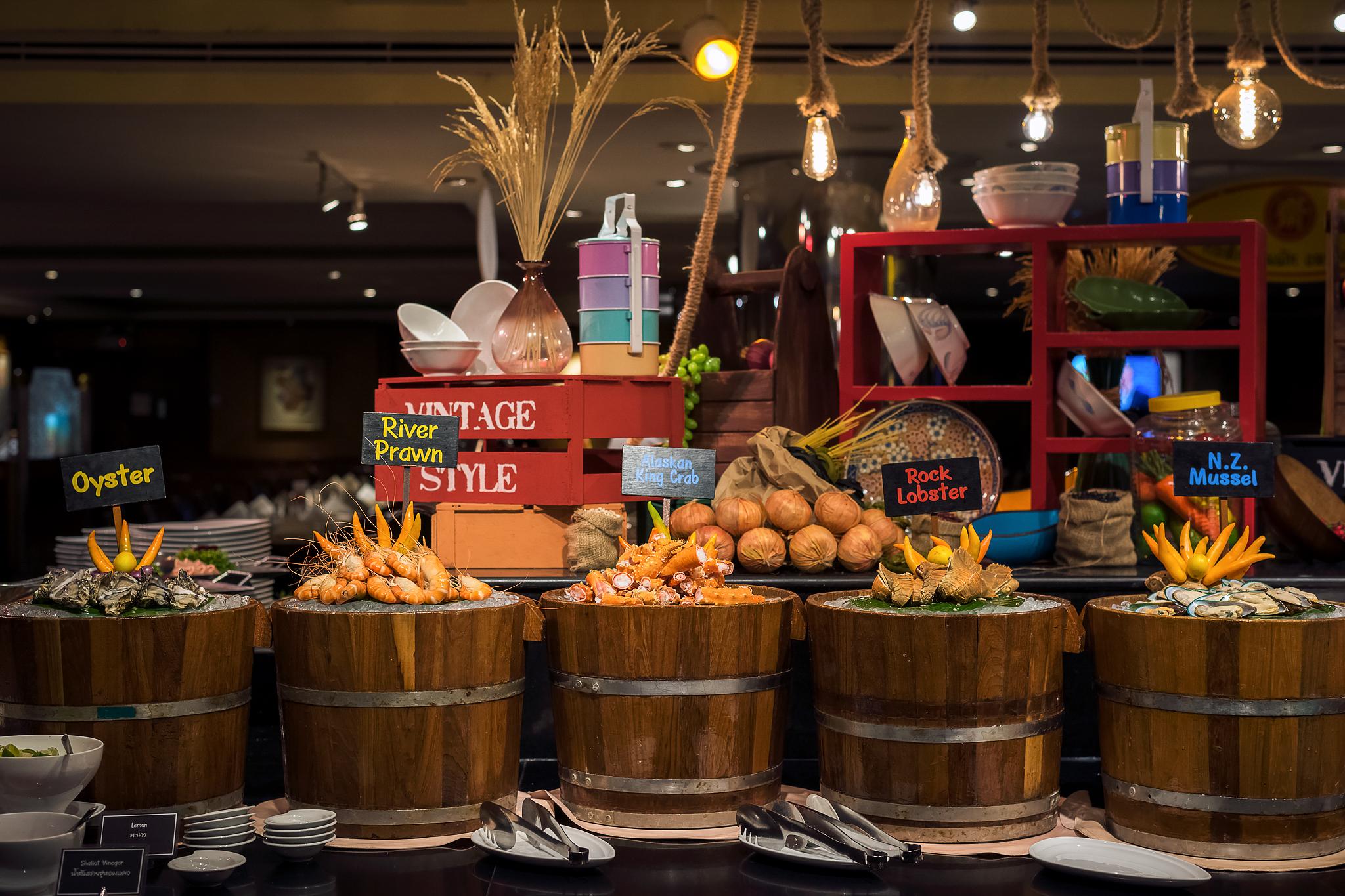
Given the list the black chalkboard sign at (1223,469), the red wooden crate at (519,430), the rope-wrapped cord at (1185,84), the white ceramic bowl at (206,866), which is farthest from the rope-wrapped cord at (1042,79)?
the white ceramic bowl at (206,866)

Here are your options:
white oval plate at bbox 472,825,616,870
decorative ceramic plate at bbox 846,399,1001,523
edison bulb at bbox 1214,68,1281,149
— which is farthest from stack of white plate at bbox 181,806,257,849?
edison bulb at bbox 1214,68,1281,149

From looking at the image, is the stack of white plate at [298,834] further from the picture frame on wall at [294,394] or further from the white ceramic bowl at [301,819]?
the picture frame on wall at [294,394]

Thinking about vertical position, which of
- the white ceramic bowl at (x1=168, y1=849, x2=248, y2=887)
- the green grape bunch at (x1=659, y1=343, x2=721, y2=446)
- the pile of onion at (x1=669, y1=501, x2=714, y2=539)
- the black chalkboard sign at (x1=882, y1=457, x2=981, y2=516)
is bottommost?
the white ceramic bowl at (x1=168, y1=849, x2=248, y2=887)

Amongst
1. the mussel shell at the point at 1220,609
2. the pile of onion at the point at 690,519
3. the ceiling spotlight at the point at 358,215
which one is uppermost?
the ceiling spotlight at the point at 358,215

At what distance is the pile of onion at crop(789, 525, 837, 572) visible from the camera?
2.57m

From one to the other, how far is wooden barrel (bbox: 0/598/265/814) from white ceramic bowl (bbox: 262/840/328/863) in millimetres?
206

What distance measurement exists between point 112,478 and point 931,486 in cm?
150

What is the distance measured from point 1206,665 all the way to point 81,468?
6.28 ft

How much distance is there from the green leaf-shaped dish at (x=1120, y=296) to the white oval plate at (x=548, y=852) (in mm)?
1778

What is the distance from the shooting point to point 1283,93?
6207 mm

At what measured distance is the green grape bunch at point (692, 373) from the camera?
3145 millimetres

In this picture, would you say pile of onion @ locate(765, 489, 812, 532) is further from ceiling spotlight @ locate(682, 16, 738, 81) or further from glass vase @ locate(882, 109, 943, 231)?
ceiling spotlight @ locate(682, 16, 738, 81)

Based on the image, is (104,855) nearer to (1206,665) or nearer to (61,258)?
(1206,665)

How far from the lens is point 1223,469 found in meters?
2.34
